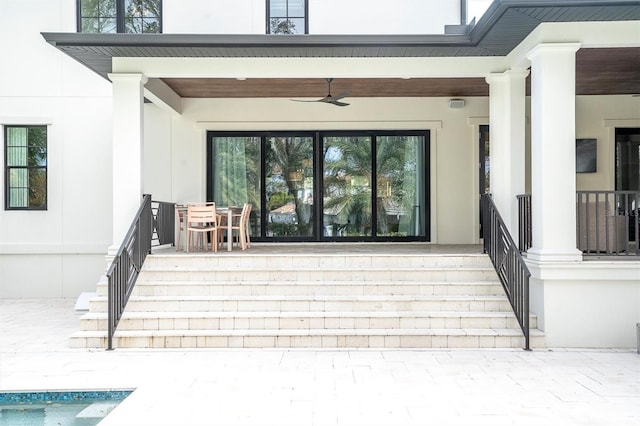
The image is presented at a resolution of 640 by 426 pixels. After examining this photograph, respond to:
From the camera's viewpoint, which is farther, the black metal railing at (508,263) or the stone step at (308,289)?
the stone step at (308,289)

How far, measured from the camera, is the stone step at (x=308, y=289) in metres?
7.04

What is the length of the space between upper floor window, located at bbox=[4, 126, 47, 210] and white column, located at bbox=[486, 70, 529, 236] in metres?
8.09

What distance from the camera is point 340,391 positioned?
4.77 metres

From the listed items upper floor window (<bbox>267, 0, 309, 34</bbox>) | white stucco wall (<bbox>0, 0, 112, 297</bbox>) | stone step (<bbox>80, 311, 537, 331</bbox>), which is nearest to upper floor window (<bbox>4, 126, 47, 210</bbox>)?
white stucco wall (<bbox>0, 0, 112, 297</bbox>)

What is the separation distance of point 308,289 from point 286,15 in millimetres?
5412

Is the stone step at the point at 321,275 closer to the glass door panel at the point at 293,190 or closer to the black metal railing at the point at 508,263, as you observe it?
the black metal railing at the point at 508,263

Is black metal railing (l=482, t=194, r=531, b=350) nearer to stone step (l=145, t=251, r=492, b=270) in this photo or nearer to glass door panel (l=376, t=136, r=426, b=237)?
stone step (l=145, t=251, r=492, b=270)

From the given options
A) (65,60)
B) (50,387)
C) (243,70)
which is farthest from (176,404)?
(65,60)

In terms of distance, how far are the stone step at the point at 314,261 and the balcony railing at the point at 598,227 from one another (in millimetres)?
720

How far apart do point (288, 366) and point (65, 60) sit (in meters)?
7.95

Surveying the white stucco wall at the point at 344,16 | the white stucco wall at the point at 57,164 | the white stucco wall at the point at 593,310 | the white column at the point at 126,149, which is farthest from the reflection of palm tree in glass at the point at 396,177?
the white stucco wall at the point at 57,164

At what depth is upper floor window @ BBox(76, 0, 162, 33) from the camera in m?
10.4

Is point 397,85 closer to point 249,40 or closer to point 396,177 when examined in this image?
point 396,177

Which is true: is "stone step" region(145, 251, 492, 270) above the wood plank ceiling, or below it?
below
